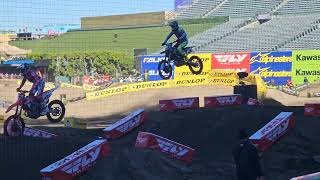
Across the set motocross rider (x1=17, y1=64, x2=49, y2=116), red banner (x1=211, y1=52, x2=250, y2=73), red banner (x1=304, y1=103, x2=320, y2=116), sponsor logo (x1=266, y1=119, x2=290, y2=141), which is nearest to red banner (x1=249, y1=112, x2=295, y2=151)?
sponsor logo (x1=266, y1=119, x2=290, y2=141)

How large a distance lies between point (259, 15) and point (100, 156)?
38875mm

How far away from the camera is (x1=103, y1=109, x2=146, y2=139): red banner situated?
14219 mm

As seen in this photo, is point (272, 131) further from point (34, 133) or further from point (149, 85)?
point (149, 85)

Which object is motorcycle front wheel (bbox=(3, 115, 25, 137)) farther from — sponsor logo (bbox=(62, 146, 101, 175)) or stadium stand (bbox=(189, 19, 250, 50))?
stadium stand (bbox=(189, 19, 250, 50))

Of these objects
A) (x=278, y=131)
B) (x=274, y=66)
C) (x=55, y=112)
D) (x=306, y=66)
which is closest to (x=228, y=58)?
(x=274, y=66)

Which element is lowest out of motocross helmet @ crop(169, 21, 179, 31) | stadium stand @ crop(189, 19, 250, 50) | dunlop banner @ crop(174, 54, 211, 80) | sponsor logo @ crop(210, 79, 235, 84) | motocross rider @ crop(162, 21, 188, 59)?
sponsor logo @ crop(210, 79, 235, 84)

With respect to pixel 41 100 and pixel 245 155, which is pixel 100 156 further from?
pixel 245 155

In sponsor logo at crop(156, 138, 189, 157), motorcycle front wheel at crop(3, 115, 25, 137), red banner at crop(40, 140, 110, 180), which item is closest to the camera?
red banner at crop(40, 140, 110, 180)

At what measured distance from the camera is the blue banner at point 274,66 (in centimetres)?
3578

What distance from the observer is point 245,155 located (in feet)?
29.0

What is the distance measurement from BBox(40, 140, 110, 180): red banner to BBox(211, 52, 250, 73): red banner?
26.0 m

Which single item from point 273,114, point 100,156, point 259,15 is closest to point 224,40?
point 259,15

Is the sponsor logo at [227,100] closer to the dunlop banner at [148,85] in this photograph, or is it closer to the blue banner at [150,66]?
the dunlop banner at [148,85]

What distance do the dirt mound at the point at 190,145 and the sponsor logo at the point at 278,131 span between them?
22cm
